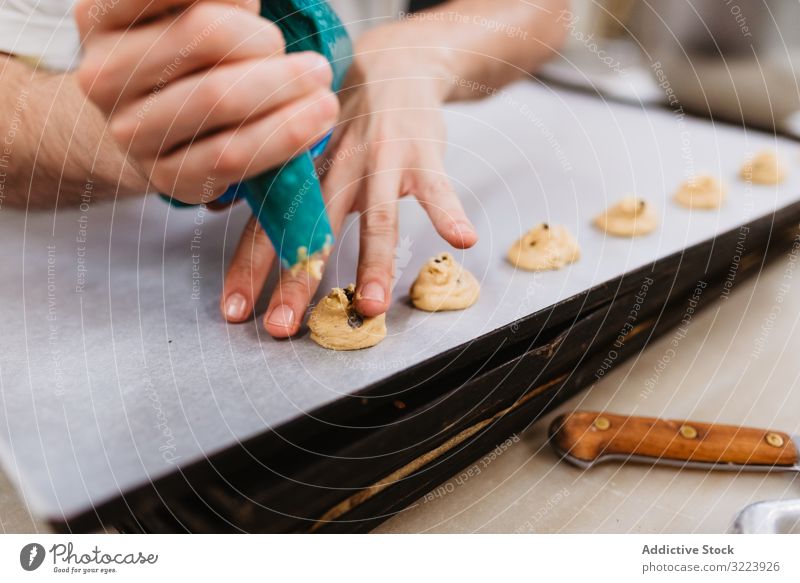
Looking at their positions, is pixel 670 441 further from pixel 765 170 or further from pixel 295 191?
pixel 765 170

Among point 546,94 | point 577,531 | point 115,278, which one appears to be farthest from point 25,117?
point 546,94

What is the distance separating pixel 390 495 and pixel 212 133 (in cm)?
39

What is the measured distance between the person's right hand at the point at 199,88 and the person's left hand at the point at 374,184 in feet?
0.57

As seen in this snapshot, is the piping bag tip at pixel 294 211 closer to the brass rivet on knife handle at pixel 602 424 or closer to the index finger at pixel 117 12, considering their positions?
the index finger at pixel 117 12

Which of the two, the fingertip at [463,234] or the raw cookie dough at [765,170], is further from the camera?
the raw cookie dough at [765,170]

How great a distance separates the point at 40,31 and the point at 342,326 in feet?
1.47

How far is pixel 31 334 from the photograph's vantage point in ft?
2.19

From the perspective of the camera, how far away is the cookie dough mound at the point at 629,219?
0.90m

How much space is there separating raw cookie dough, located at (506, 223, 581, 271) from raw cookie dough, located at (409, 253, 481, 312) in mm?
121

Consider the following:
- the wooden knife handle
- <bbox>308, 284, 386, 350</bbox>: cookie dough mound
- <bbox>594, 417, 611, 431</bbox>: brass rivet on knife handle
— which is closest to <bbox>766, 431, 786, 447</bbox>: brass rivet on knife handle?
the wooden knife handle

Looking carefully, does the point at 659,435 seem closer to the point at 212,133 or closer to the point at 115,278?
the point at 212,133

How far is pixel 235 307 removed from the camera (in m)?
0.70

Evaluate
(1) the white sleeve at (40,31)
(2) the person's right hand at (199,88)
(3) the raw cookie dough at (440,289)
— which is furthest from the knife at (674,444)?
(1) the white sleeve at (40,31)

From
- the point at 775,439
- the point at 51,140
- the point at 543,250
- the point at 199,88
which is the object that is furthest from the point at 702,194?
the point at 51,140
